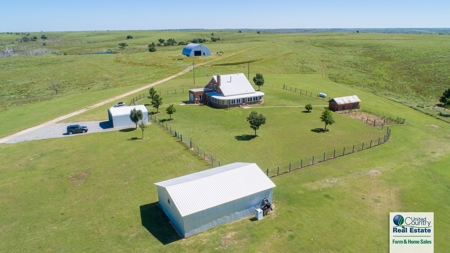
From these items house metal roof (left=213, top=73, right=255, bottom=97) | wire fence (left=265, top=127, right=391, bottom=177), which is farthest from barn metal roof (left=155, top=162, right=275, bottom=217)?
house metal roof (left=213, top=73, right=255, bottom=97)

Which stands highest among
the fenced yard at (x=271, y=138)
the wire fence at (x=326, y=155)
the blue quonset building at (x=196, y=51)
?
the blue quonset building at (x=196, y=51)

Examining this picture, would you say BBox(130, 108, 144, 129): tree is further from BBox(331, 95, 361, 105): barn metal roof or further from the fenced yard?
BBox(331, 95, 361, 105): barn metal roof

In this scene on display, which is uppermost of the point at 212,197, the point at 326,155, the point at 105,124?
the point at 212,197

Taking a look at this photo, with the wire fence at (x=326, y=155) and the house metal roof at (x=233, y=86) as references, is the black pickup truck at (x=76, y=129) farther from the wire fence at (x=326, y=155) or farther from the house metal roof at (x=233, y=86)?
the wire fence at (x=326, y=155)

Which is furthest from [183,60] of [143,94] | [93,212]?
[93,212]

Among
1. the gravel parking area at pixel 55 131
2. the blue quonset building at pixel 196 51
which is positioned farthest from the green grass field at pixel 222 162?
the blue quonset building at pixel 196 51

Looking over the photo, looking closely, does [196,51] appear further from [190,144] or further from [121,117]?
[190,144]

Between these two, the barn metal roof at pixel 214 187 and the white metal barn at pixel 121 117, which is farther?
the white metal barn at pixel 121 117

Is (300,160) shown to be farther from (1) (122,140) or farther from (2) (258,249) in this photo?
(1) (122,140)

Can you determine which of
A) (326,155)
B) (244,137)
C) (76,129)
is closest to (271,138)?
(244,137)
